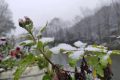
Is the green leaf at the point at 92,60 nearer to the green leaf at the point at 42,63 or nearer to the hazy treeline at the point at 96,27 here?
the green leaf at the point at 42,63

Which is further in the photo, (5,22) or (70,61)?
(5,22)

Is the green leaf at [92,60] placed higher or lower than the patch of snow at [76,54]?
lower

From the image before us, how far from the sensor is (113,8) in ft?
124

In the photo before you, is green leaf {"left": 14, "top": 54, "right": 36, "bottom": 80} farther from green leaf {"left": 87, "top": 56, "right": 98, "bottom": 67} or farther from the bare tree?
the bare tree

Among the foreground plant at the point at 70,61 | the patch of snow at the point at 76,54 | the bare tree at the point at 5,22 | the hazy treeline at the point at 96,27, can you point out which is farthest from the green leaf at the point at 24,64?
the hazy treeline at the point at 96,27

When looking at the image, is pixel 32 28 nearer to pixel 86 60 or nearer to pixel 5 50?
pixel 86 60

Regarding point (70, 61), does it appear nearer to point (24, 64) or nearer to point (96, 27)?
point (24, 64)

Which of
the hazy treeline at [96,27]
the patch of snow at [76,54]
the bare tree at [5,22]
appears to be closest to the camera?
the patch of snow at [76,54]

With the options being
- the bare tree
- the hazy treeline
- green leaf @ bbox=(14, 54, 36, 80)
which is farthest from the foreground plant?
the hazy treeline

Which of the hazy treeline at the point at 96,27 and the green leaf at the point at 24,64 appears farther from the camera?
the hazy treeline at the point at 96,27

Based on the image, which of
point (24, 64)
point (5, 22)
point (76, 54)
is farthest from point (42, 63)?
point (5, 22)

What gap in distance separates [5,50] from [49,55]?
170 cm

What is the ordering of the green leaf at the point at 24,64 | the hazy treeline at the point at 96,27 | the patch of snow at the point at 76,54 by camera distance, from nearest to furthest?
1. the patch of snow at the point at 76,54
2. the green leaf at the point at 24,64
3. the hazy treeline at the point at 96,27

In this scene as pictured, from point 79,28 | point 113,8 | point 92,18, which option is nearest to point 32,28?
point 113,8
